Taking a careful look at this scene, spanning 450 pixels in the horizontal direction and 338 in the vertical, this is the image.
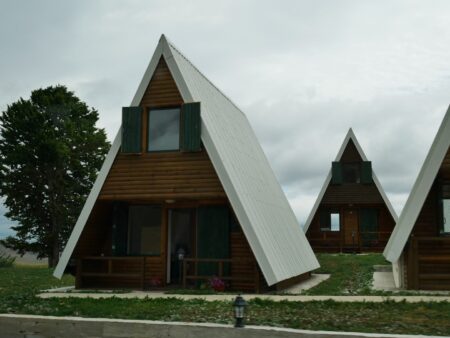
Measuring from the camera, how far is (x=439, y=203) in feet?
51.3

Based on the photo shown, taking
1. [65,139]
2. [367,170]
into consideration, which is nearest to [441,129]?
[367,170]

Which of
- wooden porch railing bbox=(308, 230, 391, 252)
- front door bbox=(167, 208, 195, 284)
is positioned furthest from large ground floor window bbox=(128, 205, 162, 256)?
wooden porch railing bbox=(308, 230, 391, 252)

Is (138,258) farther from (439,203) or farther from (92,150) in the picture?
(92,150)

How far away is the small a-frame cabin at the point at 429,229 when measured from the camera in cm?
1458

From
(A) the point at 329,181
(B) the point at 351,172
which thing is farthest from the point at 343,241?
(B) the point at 351,172

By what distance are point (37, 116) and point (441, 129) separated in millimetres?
27255

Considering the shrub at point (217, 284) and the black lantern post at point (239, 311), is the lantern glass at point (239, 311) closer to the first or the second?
the black lantern post at point (239, 311)

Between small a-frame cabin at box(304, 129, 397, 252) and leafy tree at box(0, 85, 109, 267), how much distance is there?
15570mm

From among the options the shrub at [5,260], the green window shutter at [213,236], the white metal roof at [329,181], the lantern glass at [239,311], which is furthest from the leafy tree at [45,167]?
the lantern glass at [239,311]

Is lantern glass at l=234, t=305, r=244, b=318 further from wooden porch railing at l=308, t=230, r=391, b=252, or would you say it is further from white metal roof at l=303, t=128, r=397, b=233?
wooden porch railing at l=308, t=230, r=391, b=252

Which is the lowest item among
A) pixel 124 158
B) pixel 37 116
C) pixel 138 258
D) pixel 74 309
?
pixel 74 309

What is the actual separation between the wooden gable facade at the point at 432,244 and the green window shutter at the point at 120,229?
8.43m

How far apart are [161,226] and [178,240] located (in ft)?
3.38

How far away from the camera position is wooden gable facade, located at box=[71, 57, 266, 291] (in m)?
15.7
